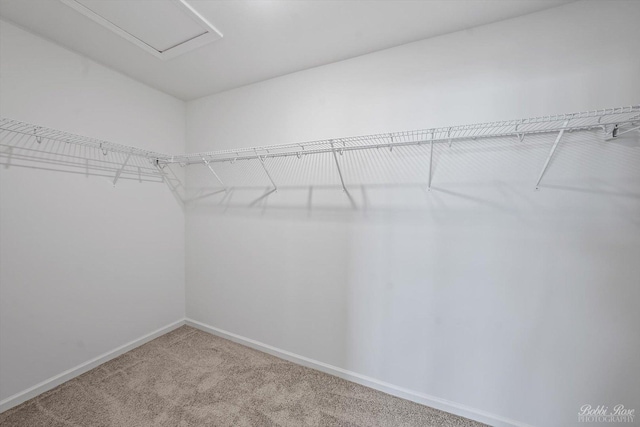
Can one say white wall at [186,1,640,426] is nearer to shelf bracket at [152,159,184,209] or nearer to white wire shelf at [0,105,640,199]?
white wire shelf at [0,105,640,199]

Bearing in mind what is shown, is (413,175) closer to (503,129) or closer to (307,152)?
(503,129)

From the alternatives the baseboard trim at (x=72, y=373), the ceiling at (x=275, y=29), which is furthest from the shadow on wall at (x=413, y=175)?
the baseboard trim at (x=72, y=373)

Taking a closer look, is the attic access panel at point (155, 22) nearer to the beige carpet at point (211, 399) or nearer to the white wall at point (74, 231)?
the white wall at point (74, 231)

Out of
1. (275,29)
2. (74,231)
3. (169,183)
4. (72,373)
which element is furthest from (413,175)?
(72,373)

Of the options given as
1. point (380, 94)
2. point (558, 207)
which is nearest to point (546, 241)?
point (558, 207)

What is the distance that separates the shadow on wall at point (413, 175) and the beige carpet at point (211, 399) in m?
1.25

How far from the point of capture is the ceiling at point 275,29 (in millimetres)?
1415

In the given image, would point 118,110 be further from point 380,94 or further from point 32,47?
point 380,94

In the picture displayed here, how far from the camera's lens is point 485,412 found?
5.05 feet

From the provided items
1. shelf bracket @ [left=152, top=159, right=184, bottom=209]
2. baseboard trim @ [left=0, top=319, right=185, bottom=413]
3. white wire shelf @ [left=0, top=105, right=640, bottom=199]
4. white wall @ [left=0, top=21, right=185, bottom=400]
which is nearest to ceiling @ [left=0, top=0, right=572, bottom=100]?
white wall @ [left=0, top=21, right=185, bottom=400]

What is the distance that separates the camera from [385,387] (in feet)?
5.88

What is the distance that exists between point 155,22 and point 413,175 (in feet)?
6.14

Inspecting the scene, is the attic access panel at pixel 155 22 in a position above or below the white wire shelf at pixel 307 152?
above

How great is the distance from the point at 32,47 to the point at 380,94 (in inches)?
92.0
